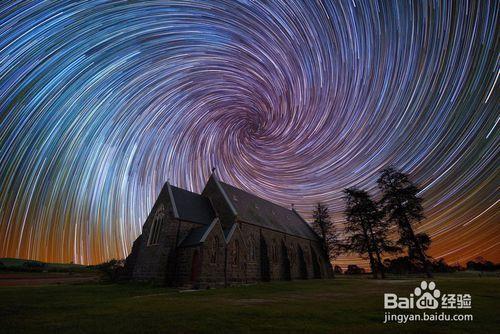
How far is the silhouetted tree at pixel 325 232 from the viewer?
154 ft

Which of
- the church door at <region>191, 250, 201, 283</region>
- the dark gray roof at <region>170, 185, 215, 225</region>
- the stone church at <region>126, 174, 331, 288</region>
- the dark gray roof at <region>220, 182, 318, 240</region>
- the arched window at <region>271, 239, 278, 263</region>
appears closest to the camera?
the church door at <region>191, 250, 201, 283</region>

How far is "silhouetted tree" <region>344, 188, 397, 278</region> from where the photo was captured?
115ft

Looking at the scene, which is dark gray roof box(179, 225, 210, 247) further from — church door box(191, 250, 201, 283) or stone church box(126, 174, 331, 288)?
church door box(191, 250, 201, 283)

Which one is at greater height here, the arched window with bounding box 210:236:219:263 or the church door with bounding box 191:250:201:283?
the arched window with bounding box 210:236:219:263

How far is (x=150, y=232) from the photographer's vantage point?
25953 millimetres

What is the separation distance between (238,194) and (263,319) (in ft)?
93.9

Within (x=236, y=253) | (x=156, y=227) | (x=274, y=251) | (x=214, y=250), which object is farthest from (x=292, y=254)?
(x=156, y=227)

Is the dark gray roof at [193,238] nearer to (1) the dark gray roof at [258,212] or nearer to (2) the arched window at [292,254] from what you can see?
(1) the dark gray roof at [258,212]

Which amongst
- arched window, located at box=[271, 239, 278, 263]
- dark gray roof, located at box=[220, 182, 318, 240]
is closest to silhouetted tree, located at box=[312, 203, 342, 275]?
dark gray roof, located at box=[220, 182, 318, 240]

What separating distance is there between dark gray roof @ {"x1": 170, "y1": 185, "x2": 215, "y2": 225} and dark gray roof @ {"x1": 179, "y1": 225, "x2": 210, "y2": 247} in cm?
175

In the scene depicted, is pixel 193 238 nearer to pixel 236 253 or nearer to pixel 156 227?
pixel 236 253

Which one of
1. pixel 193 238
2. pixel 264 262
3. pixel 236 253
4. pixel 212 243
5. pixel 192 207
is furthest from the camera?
pixel 264 262

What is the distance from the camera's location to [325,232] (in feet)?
165

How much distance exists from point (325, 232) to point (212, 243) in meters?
35.3
